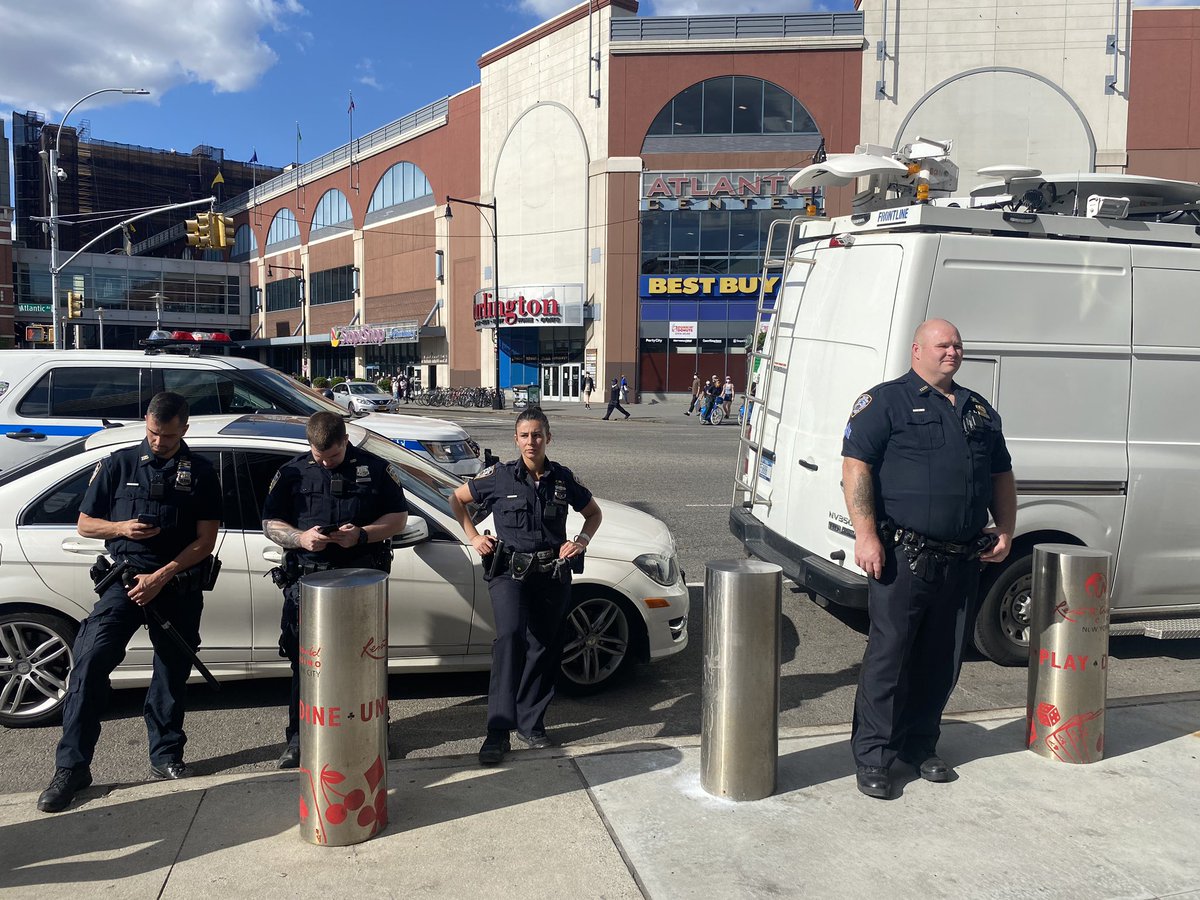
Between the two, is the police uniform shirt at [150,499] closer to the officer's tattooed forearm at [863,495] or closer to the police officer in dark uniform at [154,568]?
the police officer in dark uniform at [154,568]

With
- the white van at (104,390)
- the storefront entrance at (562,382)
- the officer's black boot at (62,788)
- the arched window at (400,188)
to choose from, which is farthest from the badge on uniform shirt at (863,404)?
the arched window at (400,188)

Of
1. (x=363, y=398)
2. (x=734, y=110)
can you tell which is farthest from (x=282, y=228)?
(x=363, y=398)

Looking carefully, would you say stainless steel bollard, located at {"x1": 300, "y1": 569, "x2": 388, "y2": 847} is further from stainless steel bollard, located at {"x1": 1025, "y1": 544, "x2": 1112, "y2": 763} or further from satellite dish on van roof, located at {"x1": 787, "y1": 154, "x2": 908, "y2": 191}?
satellite dish on van roof, located at {"x1": 787, "y1": 154, "x2": 908, "y2": 191}

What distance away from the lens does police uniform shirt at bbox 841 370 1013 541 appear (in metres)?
3.91

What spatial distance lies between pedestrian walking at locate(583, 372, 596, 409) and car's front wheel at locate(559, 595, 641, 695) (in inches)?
1382

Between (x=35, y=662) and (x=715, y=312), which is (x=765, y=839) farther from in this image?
(x=715, y=312)

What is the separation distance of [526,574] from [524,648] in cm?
36

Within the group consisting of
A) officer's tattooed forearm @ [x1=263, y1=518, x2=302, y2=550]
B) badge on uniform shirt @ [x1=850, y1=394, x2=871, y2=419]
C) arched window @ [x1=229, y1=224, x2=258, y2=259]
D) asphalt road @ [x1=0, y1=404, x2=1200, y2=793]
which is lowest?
asphalt road @ [x1=0, y1=404, x2=1200, y2=793]

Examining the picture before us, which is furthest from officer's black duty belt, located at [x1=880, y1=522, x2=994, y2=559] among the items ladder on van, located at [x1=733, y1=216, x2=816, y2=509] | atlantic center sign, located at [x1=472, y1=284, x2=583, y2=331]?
atlantic center sign, located at [x1=472, y1=284, x2=583, y2=331]

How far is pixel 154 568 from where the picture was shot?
13.6 feet

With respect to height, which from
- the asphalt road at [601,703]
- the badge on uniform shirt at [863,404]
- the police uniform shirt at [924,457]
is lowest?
the asphalt road at [601,703]

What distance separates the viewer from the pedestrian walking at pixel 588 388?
40.8m

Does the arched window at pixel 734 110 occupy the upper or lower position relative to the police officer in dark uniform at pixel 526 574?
upper

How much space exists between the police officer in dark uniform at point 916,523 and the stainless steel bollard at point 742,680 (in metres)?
0.45
